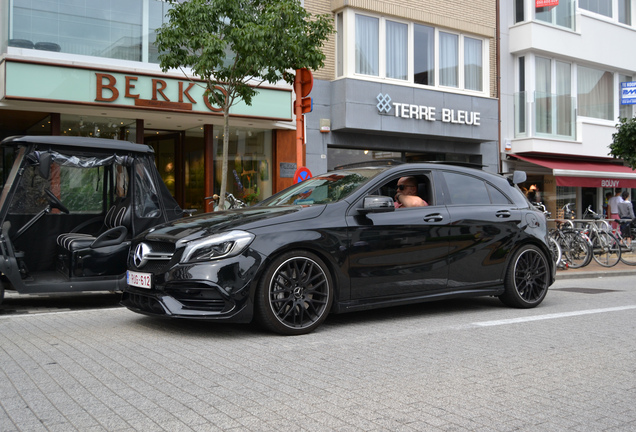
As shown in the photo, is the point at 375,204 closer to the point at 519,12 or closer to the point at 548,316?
the point at 548,316

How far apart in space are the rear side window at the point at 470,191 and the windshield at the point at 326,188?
920mm

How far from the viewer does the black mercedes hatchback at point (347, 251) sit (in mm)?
5438

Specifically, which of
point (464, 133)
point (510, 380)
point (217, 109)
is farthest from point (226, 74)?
point (464, 133)

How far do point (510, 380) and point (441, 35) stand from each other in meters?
17.5

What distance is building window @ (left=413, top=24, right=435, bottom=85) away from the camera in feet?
64.3

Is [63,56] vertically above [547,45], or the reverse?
[547,45]

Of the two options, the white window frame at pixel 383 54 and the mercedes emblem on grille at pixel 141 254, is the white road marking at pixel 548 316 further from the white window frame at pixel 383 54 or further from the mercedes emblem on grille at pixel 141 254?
the white window frame at pixel 383 54

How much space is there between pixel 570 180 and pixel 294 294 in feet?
59.0

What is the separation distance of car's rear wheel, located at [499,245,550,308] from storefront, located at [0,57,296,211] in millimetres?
9471

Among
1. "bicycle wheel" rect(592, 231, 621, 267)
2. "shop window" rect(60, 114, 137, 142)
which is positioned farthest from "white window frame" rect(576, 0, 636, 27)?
"shop window" rect(60, 114, 137, 142)

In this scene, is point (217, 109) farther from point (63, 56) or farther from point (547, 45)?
point (547, 45)

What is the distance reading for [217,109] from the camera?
1538cm

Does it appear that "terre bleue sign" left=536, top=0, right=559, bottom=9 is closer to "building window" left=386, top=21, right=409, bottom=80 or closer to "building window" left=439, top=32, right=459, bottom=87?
"building window" left=439, top=32, right=459, bottom=87

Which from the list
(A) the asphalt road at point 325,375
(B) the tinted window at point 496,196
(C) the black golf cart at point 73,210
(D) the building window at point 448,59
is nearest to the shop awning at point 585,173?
(D) the building window at point 448,59
